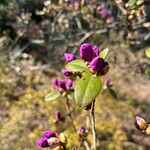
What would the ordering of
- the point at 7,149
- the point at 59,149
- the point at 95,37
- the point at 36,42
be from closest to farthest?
the point at 59,149, the point at 7,149, the point at 36,42, the point at 95,37

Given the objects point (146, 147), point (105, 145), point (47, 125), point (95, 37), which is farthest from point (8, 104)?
point (95, 37)

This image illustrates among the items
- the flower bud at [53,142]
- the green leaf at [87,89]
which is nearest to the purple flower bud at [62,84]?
the flower bud at [53,142]

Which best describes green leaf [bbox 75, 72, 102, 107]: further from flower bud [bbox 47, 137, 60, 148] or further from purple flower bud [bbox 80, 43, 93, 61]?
flower bud [bbox 47, 137, 60, 148]

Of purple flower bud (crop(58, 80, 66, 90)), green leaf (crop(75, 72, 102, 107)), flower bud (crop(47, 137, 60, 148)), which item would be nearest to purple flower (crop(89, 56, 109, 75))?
green leaf (crop(75, 72, 102, 107))

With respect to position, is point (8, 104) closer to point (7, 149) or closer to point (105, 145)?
point (7, 149)

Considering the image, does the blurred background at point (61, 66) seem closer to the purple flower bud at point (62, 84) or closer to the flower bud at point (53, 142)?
the purple flower bud at point (62, 84)

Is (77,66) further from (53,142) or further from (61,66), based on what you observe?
(61,66)
